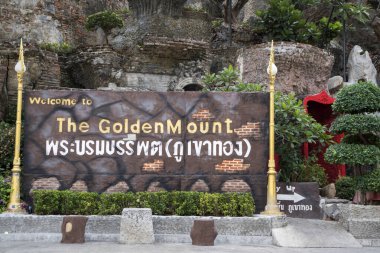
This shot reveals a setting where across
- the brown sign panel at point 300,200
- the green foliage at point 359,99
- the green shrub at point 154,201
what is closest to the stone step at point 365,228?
the brown sign panel at point 300,200

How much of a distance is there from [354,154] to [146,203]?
14.1ft

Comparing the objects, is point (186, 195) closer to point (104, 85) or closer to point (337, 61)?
point (104, 85)

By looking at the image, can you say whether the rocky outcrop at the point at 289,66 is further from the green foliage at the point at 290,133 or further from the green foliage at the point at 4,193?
the green foliage at the point at 4,193

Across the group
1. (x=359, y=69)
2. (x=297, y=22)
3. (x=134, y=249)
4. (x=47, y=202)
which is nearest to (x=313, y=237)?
(x=134, y=249)

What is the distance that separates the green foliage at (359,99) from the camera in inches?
417

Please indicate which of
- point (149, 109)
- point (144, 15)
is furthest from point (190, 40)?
point (149, 109)

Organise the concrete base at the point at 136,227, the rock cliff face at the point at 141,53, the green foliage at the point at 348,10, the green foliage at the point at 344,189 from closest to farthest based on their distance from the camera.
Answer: the concrete base at the point at 136,227 < the green foliage at the point at 344,189 < the rock cliff face at the point at 141,53 < the green foliage at the point at 348,10

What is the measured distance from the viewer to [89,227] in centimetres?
972

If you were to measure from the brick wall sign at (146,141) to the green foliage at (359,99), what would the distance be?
5.30 feet

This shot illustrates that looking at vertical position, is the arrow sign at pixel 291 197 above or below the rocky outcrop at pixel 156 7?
below

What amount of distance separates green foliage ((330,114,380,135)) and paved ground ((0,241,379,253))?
2496 mm

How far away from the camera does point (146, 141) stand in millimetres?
10836

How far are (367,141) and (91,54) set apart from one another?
43.9ft

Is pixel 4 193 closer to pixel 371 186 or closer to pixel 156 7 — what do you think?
pixel 371 186
